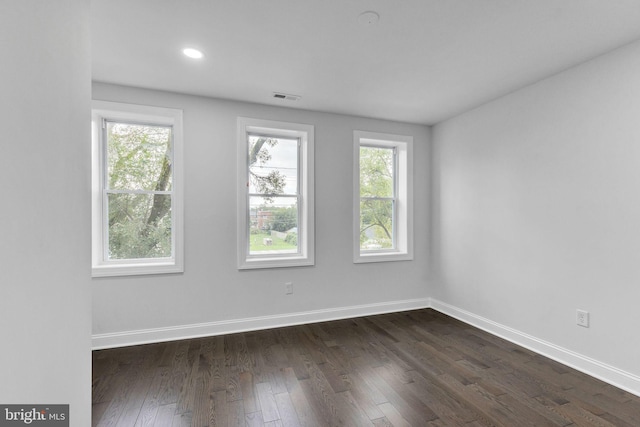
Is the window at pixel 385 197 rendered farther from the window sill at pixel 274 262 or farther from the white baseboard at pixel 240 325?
the window sill at pixel 274 262

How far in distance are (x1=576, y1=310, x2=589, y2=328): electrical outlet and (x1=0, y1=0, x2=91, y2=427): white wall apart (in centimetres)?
333

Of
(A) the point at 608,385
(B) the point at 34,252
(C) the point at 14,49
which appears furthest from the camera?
(A) the point at 608,385

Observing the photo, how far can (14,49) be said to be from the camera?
67 cm

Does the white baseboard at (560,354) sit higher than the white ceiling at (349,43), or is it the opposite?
the white ceiling at (349,43)

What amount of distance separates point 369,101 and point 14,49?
2945 millimetres

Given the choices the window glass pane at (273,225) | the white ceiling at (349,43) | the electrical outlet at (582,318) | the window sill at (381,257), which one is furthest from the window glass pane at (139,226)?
the electrical outlet at (582,318)

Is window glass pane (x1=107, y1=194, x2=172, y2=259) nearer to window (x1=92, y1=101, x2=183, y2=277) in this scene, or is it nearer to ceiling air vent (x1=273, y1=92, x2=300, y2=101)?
window (x1=92, y1=101, x2=183, y2=277)

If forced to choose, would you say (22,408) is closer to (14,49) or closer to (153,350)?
(14,49)

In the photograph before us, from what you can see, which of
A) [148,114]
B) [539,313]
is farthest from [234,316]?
[539,313]

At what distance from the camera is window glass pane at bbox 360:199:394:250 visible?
3.83 meters

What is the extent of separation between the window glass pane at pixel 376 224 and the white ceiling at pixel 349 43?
1.43m

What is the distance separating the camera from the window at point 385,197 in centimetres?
381

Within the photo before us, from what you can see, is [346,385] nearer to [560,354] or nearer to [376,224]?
[560,354]

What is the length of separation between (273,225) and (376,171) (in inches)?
61.8
